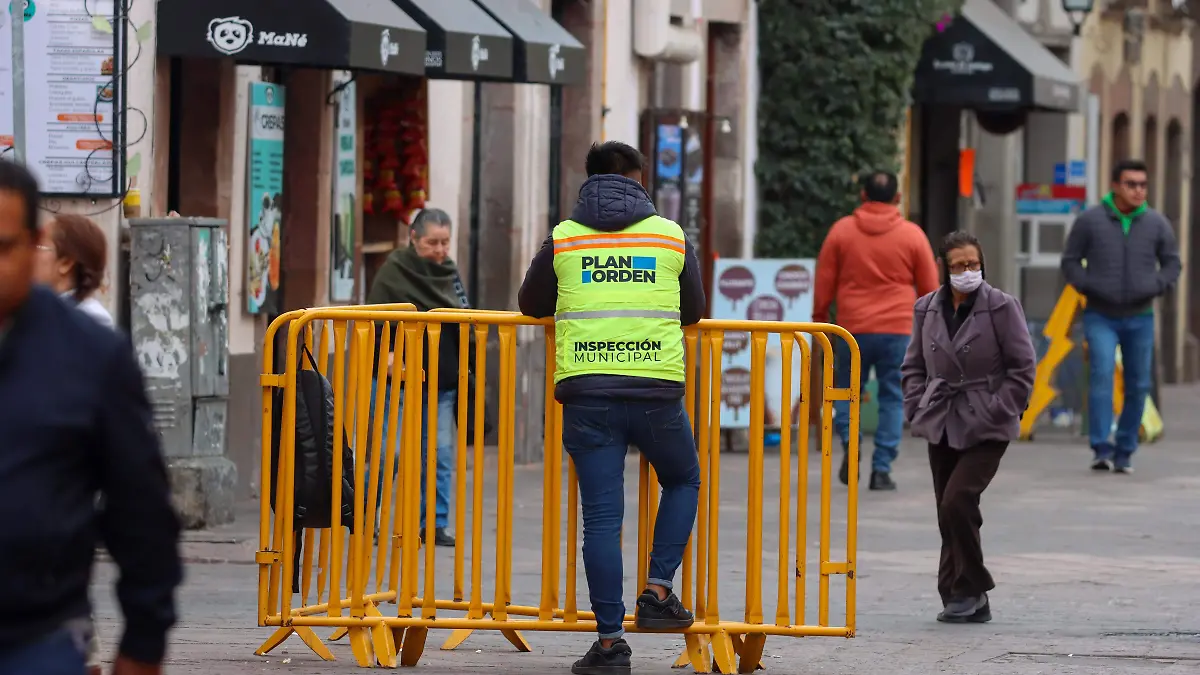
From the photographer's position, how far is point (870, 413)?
18422 mm

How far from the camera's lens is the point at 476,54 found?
14.3 meters

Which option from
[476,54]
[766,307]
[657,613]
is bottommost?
[657,613]

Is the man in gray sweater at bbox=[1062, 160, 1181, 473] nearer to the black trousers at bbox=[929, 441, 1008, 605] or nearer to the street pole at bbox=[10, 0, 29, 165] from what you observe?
the black trousers at bbox=[929, 441, 1008, 605]

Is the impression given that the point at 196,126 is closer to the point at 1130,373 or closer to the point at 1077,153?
the point at 1130,373

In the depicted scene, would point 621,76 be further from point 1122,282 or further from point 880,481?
point 880,481

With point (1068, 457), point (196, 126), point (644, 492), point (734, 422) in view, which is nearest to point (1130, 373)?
point (1068, 457)

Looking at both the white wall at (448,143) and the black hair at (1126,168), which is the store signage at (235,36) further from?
the black hair at (1126,168)

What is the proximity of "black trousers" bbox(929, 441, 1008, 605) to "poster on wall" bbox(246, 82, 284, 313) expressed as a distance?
5.23 meters

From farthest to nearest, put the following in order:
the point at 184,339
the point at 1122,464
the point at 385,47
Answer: the point at 1122,464
the point at 385,47
the point at 184,339

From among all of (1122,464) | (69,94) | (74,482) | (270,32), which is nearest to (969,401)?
(270,32)

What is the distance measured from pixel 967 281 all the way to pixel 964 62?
14072 mm

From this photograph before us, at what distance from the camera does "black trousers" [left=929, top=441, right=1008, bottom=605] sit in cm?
927

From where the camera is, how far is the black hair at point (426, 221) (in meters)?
11.4

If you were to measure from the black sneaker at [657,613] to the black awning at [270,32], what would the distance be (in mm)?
4907
